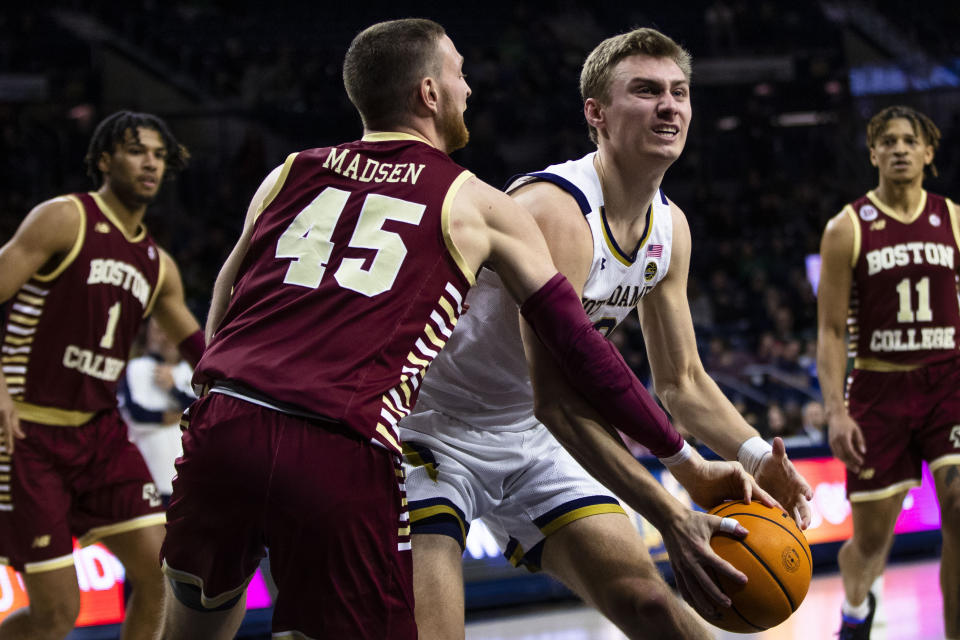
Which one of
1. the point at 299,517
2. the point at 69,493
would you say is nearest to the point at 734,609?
the point at 299,517

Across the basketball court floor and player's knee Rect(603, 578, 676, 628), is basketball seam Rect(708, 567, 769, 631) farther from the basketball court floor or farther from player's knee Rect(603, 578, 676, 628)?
the basketball court floor

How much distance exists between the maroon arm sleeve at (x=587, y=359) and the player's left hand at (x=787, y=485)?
0.64 m

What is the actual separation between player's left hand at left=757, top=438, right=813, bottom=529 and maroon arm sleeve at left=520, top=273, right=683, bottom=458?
2.11ft

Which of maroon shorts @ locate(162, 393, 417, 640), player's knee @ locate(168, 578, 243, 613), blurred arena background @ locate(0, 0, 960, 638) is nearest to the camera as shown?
maroon shorts @ locate(162, 393, 417, 640)

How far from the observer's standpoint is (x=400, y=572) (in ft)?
8.08

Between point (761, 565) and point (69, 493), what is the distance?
3046mm

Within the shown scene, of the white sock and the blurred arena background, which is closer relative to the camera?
the white sock

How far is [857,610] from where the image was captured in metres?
5.28

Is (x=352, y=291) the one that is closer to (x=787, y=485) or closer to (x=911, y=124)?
(x=787, y=485)

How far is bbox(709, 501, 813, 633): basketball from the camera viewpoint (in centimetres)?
272

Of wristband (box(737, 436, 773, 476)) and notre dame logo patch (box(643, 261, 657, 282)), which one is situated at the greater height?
notre dame logo patch (box(643, 261, 657, 282))

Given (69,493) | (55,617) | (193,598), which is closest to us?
(193,598)

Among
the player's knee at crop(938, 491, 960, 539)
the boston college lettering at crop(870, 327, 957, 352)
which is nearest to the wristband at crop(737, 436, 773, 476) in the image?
the player's knee at crop(938, 491, 960, 539)

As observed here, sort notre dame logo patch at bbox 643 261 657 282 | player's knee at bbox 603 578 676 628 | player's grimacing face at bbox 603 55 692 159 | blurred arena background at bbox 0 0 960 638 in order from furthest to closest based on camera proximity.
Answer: blurred arena background at bbox 0 0 960 638
notre dame logo patch at bbox 643 261 657 282
player's grimacing face at bbox 603 55 692 159
player's knee at bbox 603 578 676 628
